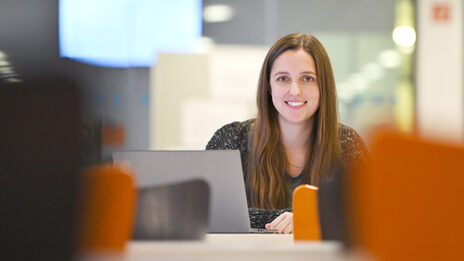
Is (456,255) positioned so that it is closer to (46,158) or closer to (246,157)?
(46,158)

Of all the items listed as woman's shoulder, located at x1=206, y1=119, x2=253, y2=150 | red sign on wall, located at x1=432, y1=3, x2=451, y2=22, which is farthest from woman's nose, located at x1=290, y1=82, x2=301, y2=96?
red sign on wall, located at x1=432, y1=3, x2=451, y2=22

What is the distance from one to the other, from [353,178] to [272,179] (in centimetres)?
177

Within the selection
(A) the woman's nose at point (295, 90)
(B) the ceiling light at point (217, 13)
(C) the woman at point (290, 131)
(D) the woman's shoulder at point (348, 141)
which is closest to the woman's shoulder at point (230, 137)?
(C) the woman at point (290, 131)

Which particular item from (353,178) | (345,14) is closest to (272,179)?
(353,178)

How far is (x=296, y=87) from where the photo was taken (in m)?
2.58

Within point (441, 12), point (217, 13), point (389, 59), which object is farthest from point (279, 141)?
point (441, 12)

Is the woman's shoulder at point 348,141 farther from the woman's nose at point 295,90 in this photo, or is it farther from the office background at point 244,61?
the office background at point 244,61

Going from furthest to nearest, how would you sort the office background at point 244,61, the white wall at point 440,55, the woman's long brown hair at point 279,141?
the white wall at point 440,55, the office background at point 244,61, the woman's long brown hair at point 279,141

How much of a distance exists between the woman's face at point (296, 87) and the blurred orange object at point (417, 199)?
2025mm

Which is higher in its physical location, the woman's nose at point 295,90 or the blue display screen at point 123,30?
the blue display screen at point 123,30

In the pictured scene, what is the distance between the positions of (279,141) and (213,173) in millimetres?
991

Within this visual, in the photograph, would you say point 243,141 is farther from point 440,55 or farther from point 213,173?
point 440,55

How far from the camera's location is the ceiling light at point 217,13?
5.12 m

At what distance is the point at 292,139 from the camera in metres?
2.63
